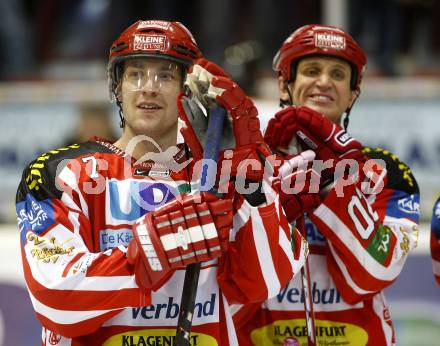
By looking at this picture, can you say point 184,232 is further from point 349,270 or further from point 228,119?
point 349,270

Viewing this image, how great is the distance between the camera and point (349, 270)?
89.2 inches

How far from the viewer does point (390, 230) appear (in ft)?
7.61

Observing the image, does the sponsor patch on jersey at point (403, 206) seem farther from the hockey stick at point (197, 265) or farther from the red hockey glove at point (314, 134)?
the hockey stick at point (197, 265)

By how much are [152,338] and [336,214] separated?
54 cm

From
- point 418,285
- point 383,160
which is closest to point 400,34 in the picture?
point 418,285

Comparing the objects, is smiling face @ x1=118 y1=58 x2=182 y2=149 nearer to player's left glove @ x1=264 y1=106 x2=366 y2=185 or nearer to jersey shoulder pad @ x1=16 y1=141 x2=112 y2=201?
jersey shoulder pad @ x1=16 y1=141 x2=112 y2=201

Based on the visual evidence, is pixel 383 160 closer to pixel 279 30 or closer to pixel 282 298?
pixel 282 298

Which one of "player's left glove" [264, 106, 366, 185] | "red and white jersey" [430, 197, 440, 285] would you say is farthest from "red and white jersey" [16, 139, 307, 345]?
"red and white jersey" [430, 197, 440, 285]

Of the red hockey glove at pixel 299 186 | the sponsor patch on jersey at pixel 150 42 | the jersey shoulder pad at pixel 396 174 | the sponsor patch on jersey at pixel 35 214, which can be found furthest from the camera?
the jersey shoulder pad at pixel 396 174

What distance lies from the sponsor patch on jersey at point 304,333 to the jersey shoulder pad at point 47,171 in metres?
0.64

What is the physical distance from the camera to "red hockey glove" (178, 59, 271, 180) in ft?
6.07

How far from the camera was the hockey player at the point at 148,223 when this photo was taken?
184cm

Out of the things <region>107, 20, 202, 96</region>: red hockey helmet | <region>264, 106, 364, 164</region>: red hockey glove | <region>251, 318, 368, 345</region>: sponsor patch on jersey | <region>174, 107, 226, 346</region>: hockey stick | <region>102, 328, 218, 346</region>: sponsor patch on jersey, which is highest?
<region>107, 20, 202, 96</region>: red hockey helmet

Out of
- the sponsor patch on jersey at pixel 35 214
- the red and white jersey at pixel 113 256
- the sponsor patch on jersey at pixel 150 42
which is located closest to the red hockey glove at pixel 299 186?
the red and white jersey at pixel 113 256
